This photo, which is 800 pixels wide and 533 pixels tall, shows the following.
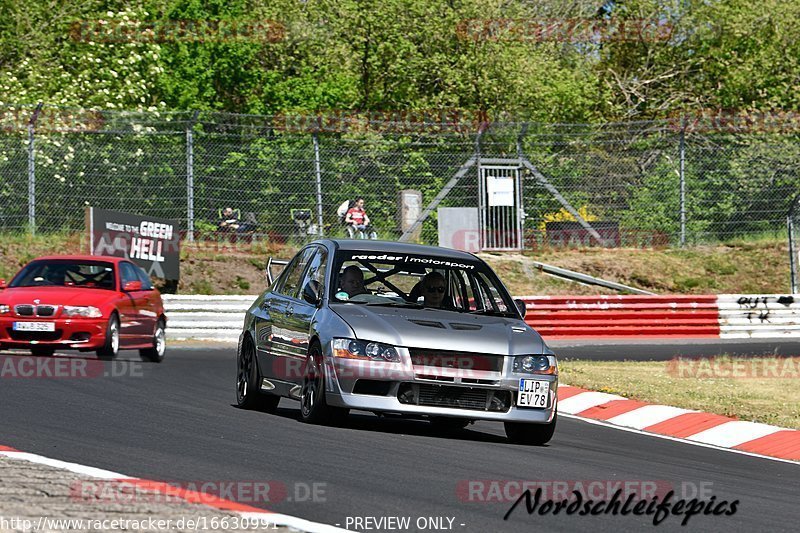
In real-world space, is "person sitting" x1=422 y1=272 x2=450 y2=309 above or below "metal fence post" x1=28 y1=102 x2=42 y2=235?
below

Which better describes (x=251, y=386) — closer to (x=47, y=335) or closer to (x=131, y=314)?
(x=47, y=335)

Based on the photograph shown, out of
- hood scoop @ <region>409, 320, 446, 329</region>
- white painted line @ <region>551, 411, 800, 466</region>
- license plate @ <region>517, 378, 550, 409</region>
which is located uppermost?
hood scoop @ <region>409, 320, 446, 329</region>

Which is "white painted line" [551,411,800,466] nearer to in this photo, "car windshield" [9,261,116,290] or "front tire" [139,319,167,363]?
"front tire" [139,319,167,363]

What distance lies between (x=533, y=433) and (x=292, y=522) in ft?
Answer: 16.0

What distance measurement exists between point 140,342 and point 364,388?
9.17 meters

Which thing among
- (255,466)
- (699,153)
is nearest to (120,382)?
(255,466)

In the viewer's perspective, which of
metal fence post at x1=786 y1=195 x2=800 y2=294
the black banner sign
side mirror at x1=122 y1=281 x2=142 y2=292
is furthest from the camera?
metal fence post at x1=786 y1=195 x2=800 y2=294

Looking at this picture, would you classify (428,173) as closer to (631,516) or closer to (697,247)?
(697,247)

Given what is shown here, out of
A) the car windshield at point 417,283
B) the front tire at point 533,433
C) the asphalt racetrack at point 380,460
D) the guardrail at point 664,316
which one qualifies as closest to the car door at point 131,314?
the asphalt racetrack at point 380,460

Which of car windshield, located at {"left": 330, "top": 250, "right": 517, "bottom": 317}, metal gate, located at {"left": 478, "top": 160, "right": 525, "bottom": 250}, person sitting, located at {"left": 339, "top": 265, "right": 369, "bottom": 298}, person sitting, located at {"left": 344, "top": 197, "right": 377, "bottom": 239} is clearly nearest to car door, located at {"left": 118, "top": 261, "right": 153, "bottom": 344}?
car windshield, located at {"left": 330, "top": 250, "right": 517, "bottom": 317}

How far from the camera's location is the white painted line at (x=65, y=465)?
7.23 metres

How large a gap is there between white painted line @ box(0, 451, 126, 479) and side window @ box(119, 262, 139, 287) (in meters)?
11.0

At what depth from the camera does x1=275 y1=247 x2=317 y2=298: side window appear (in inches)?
482

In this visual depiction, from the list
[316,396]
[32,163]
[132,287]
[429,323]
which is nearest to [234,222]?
[32,163]
